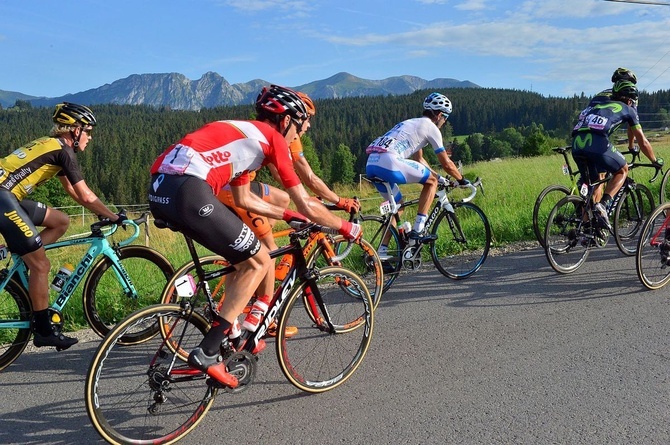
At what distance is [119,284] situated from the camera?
5273mm

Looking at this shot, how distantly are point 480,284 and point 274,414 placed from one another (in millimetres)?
3502

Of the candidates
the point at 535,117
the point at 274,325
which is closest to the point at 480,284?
the point at 274,325

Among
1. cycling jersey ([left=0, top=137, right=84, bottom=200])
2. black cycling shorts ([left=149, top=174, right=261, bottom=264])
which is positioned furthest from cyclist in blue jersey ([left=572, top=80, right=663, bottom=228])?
cycling jersey ([left=0, top=137, right=84, bottom=200])

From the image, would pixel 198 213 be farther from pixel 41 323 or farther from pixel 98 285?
pixel 98 285

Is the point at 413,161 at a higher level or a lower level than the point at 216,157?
lower

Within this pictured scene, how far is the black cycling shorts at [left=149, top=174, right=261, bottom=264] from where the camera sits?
329 cm

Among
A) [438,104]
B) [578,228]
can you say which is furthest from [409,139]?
[578,228]

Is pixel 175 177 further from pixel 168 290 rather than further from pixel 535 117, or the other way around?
pixel 535 117

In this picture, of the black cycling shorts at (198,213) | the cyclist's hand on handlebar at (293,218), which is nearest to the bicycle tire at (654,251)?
the cyclist's hand on handlebar at (293,218)

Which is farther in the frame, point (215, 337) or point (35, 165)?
point (35, 165)

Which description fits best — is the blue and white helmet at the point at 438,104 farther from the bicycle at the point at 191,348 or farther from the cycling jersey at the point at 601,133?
the bicycle at the point at 191,348

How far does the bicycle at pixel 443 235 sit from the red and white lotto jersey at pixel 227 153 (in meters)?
2.55

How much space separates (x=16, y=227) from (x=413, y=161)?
4.27 m

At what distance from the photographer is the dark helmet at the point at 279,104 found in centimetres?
384
